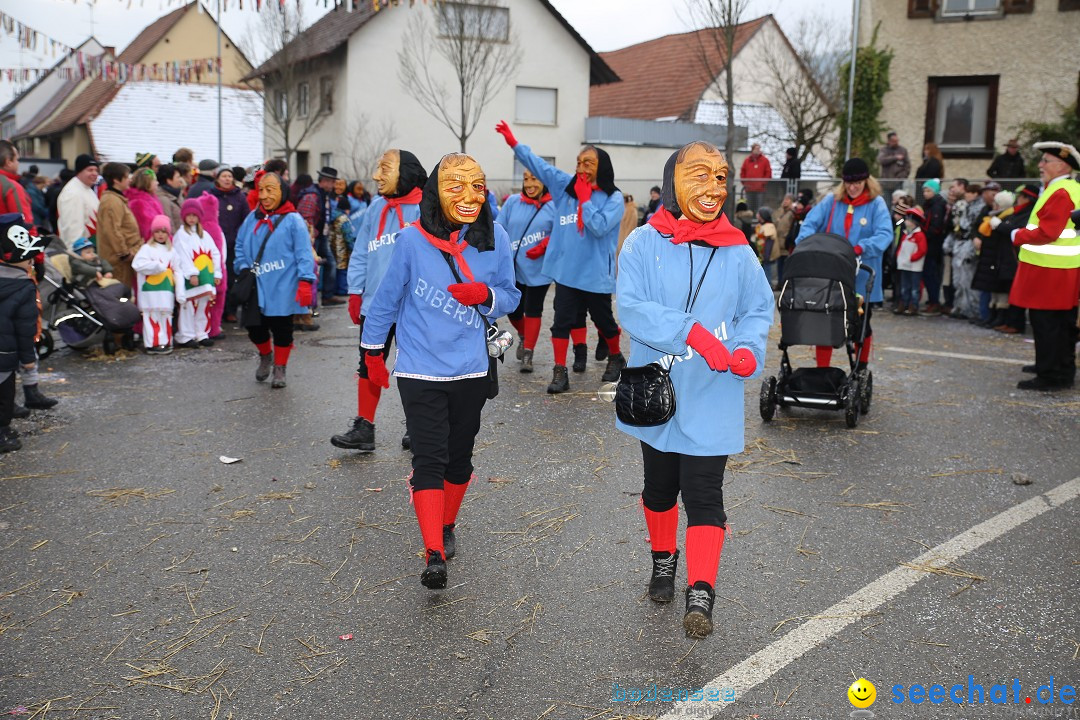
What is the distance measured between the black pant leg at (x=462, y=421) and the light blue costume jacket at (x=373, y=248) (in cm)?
201

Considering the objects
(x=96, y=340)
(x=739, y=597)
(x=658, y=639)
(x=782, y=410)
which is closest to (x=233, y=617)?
(x=658, y=639)

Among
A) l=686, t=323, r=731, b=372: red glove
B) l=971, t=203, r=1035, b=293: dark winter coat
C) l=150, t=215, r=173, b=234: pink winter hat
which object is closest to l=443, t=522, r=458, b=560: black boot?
l=686, t=323, r=731, b=372: red glove

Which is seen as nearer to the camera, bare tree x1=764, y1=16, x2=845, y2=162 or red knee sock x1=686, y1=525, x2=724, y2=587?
red knee sock x1=686, y1=525, x2=724, y2=587

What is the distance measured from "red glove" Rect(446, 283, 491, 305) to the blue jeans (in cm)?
1222

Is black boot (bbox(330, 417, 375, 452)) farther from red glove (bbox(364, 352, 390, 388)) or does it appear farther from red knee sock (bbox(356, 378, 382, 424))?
red glove (bbox(364, 352, 390, 388))

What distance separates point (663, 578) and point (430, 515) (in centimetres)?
115

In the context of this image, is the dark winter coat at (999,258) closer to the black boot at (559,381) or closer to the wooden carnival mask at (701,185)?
the black boot at (559,381)

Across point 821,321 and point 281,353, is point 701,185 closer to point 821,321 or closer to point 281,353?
point 821,321

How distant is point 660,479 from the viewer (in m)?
4.36

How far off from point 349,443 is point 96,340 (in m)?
6.43

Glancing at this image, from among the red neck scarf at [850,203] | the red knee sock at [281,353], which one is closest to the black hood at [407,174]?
the red knee sock at [281,353]

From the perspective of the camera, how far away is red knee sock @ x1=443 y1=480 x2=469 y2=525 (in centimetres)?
502

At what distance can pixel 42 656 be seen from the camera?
3990mm

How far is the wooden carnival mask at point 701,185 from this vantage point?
416 centimetres
